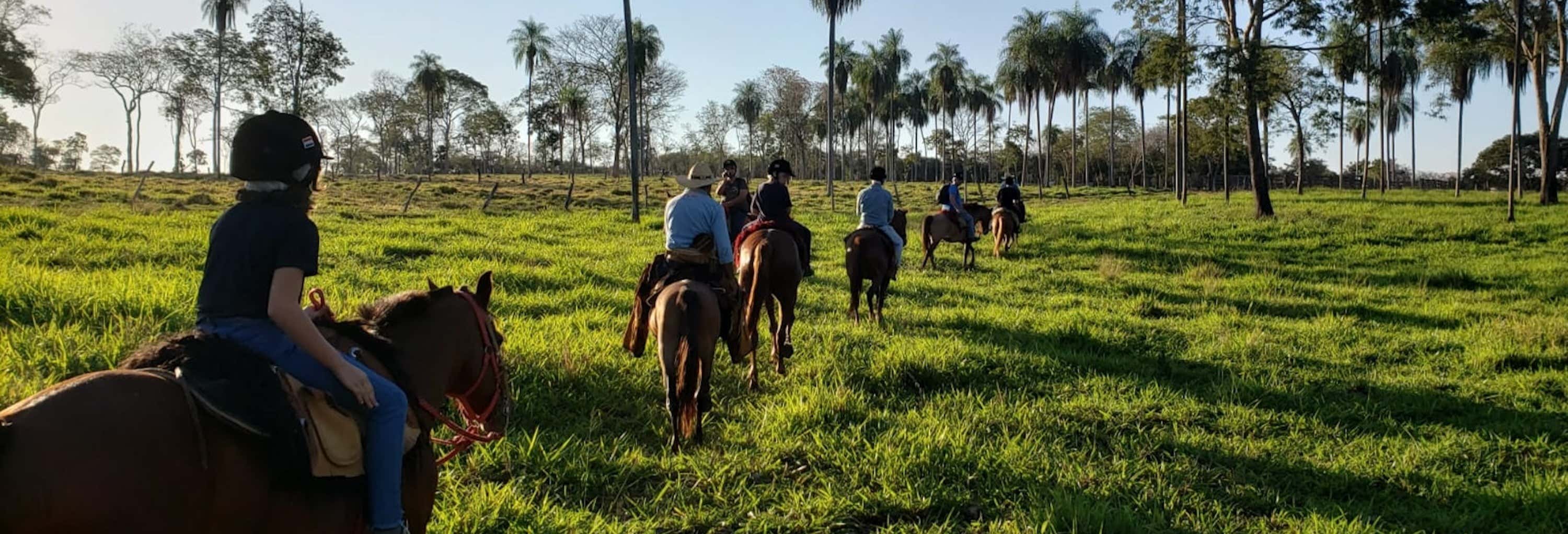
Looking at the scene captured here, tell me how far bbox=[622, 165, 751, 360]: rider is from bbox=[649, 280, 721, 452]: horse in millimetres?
558

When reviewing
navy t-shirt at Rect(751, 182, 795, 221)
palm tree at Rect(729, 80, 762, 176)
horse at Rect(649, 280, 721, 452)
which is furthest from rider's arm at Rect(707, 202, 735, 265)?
palm tree at Rect(729, 80, 762, 176)

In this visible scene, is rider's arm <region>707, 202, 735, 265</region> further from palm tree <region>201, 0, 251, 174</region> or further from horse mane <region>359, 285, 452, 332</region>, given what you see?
palm tree <region>201, 0, 251, 174</region>

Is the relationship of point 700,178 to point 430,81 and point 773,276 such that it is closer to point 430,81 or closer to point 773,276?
point 773,276

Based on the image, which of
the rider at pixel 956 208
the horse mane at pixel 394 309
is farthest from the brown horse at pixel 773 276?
the rider at pixel 956 208

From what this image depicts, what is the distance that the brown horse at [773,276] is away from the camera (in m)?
7.13

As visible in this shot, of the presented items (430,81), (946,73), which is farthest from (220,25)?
(946,73)

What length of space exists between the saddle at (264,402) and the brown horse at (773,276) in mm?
4677

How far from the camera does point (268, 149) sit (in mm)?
2344

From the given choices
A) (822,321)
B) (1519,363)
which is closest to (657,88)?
(822,321)

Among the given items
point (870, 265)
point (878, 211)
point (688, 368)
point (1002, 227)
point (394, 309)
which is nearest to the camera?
point (394, 309)

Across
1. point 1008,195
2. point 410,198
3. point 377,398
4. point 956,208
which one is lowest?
point 377,398

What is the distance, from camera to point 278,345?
2373 mm

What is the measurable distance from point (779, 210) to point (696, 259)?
2500 millimetres

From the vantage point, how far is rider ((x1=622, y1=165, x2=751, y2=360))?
18.9 feet
